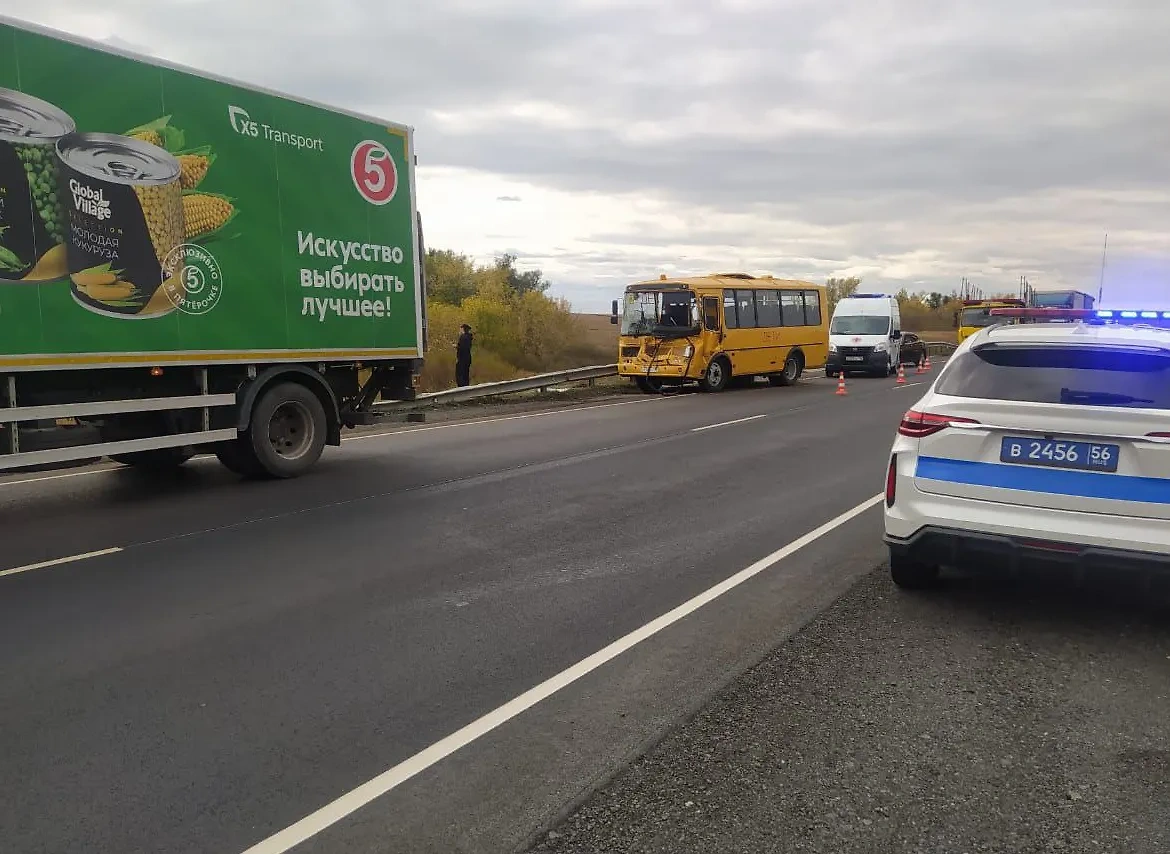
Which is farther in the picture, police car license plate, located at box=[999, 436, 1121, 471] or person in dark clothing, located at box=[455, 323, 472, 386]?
person in dark clothing, located at box=[455, 323, 472, 386]

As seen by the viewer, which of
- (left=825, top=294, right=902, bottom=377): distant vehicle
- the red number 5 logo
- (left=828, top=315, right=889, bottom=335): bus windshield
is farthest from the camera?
(left=828, top=315, right=889, bottom=335): bus windshield

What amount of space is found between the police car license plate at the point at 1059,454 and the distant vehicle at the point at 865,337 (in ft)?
84.8

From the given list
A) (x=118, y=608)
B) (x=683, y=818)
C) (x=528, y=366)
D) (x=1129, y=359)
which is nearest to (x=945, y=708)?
(x=683, y=818)

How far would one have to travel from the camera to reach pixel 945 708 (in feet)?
12.9

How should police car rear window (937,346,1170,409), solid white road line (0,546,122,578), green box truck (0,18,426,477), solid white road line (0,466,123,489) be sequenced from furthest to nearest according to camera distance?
solid white road line (0,466,123,489)
green box truck (0,18,426,477)
solid white road line (0,546,122,578)
police car rear window (937,346,1170,409)

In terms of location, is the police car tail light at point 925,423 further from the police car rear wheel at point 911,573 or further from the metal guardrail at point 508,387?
the metal guardrail at point 508,387

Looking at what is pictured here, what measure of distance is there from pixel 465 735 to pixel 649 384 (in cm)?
1941

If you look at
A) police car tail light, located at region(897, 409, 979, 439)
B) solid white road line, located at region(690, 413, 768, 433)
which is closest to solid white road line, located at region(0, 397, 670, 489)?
solid white road line, located at region(690, 413, 768, 433)

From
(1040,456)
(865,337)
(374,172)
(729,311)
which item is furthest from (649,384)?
(1040,456)

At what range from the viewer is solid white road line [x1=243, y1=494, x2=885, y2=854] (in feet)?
9.80

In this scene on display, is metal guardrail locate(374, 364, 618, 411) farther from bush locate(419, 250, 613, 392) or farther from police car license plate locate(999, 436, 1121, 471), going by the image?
police car license plate locate(999, 436, 1121, 471)

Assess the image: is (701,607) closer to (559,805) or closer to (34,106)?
(559,805)

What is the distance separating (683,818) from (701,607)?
7.58ft

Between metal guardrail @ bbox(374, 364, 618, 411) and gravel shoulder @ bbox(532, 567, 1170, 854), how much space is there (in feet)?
39.5
